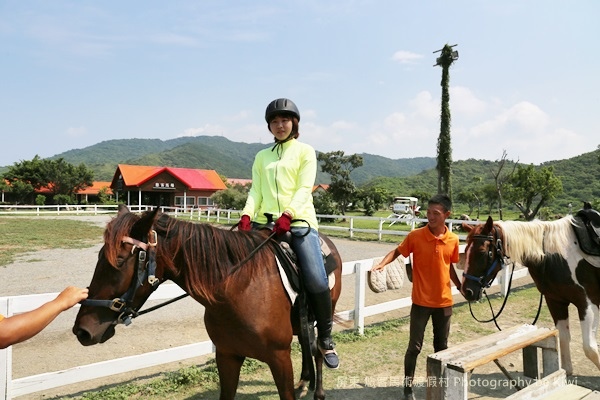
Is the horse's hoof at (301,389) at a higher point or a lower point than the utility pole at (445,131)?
lower

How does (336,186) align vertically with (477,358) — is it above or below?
above

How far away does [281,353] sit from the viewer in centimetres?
264

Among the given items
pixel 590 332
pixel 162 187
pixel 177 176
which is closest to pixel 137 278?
pixel 590 332

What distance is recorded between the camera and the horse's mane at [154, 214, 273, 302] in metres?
2.33

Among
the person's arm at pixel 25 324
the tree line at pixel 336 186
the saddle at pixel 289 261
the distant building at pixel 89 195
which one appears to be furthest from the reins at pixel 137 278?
the distant building at pixel 89 195

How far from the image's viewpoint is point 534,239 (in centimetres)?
432

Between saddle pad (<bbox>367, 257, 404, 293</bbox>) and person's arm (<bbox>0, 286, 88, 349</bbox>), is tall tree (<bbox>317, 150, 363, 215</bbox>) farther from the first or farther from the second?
person's arm (<bbox>0, 286, 88, 349</bbox>)

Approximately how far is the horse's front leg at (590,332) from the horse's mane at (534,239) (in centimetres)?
67

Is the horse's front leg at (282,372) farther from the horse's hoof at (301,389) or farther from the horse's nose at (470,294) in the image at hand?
the horse's nose at (470,294)

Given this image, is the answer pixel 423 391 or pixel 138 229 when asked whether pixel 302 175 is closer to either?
pixel 138 229

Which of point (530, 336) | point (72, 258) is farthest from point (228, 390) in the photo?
point (72, 258)

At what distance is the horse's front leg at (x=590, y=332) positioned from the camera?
3988 mm

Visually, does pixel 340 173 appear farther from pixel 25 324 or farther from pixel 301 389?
pixel 25 324

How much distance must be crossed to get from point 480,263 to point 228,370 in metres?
2.84
